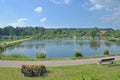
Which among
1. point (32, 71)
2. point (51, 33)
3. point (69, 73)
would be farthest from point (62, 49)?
point (51, 33)

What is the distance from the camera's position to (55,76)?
37.7 ft

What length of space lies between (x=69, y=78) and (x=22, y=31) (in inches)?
5655

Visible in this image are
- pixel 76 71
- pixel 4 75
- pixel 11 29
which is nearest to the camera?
pixel 4 75

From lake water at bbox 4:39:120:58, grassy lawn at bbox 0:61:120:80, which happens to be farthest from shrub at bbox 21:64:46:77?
lake water at bbox 4:39:120:58

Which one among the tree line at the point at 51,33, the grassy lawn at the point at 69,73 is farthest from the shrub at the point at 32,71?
the tree line at the point at 51,33

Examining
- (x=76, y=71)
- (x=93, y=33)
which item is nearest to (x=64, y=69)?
(x=76, y=71)

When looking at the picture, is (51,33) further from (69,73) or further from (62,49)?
(69,73)

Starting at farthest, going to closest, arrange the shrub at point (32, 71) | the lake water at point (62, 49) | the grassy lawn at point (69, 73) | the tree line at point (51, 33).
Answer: the tree line at point (51, 33) < the lake water at point (62, 49) < the shrub at point (32, 71) < the grassy lawn at point (69, 73)

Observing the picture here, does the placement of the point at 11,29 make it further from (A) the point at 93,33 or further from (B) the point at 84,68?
(B) the point at 84,68

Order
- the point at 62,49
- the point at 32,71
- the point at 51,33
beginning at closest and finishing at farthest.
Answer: the point at 32,71 → the point at 62,49 → the point at 51,33

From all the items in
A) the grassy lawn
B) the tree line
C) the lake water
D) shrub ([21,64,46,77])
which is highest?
the tree line

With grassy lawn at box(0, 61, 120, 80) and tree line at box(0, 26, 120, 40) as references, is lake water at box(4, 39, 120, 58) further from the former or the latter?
tree line at box(0, 26, 120, 40)

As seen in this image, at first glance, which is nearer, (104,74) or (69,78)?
(69,78)

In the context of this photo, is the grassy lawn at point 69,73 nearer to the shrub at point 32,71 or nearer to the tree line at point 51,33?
the shrub at point 32,71
